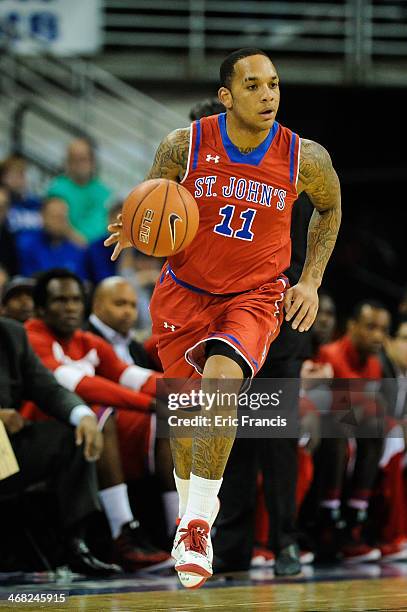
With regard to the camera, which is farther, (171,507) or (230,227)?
(171,507)

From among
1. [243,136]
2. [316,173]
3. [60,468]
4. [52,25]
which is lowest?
[60,468]

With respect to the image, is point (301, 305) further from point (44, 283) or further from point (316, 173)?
point (44, 283)

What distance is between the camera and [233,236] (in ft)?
16.5

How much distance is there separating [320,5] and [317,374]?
731 centimetres

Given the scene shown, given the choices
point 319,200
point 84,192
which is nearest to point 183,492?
point 319,200

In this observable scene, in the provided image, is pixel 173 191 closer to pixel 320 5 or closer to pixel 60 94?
pixel 60 94

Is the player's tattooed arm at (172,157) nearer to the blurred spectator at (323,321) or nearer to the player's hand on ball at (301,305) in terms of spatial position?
the player's hand on ball at (301,305)

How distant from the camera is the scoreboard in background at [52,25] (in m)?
11.8

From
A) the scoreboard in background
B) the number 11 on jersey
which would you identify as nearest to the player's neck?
the number 11 on jersey

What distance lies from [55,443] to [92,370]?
2.96ft

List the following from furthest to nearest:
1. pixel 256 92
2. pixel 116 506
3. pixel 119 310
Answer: pixel 119 310 < pixel 116 506 < pixel 256 92

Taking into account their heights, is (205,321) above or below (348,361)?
above

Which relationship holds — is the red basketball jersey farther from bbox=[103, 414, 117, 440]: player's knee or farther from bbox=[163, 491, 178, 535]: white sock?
bbox=[163, 491, 178, 535]: white sock

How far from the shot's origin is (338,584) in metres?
5.87
